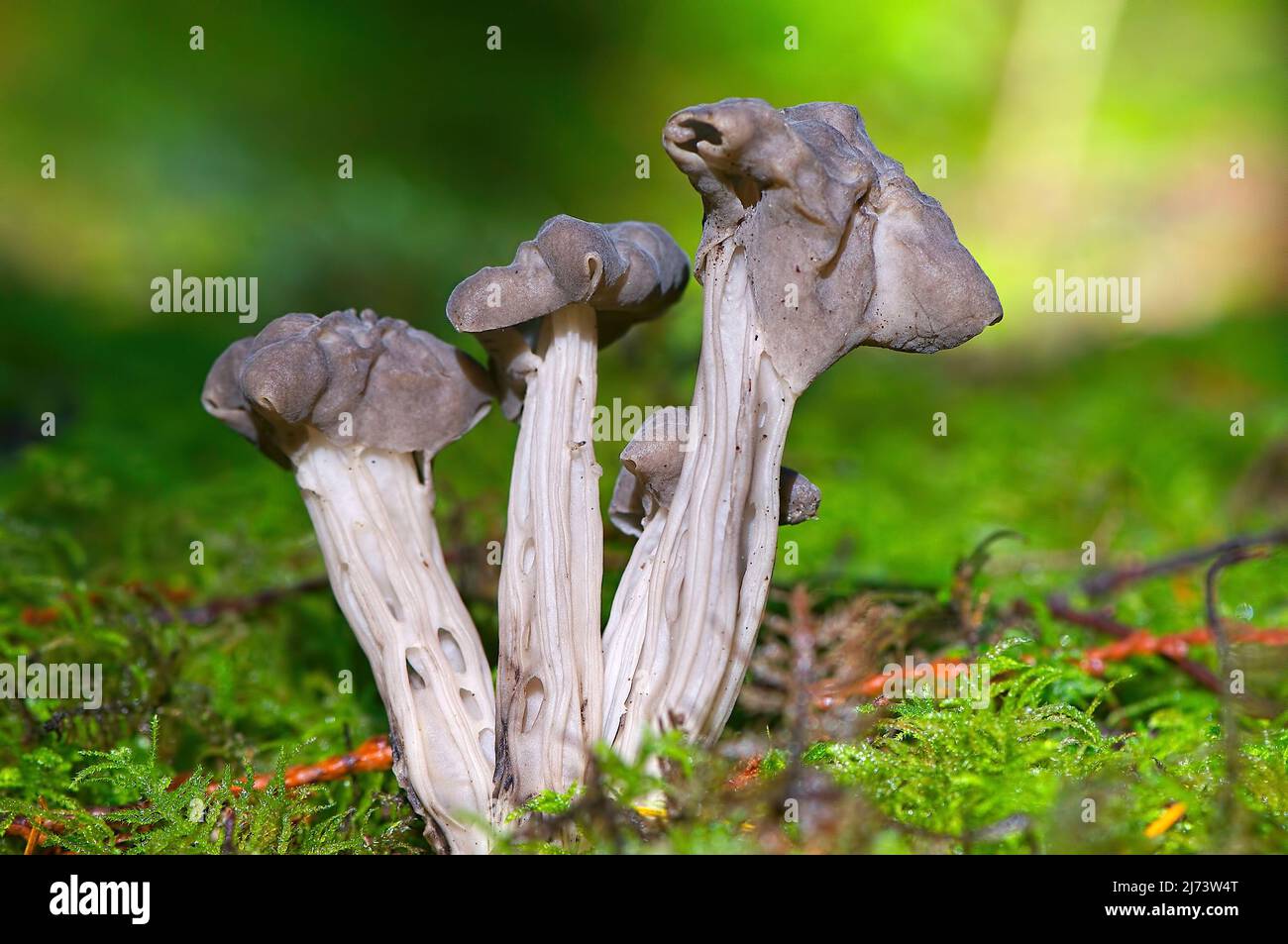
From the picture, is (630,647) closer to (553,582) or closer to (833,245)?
(553,582)

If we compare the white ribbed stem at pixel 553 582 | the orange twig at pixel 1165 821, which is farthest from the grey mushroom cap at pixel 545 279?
the orange twig at pixel 1165 821

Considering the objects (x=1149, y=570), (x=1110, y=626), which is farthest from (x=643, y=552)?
(x=1149, y=570)

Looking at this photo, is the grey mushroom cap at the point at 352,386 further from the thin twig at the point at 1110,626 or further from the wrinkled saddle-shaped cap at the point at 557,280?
the thin twig at the point at 1110,626

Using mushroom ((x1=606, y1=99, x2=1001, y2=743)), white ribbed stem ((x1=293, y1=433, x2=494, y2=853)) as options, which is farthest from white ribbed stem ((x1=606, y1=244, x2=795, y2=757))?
white ribbed stem ((x1=293, y1=433, x2=494, y2=853))

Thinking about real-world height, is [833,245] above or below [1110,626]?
above

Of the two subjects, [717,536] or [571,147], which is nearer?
[717,536]

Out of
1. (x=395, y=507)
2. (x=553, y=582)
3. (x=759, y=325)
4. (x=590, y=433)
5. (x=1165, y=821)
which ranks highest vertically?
(x=759, y=325)

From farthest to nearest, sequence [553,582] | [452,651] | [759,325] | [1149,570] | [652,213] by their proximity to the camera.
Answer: [652,213] < [1149,570] < [452,651] < [553,582] < [759,325]
